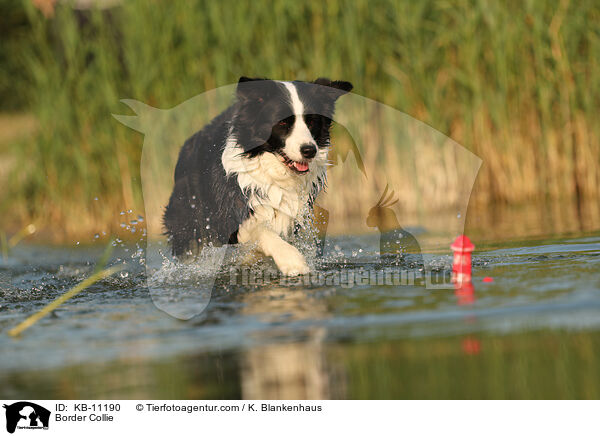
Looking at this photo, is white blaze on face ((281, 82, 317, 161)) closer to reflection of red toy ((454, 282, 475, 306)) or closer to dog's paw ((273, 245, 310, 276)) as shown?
dog's paw ((273, 245, 310, 276))

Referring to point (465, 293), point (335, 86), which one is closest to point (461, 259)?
point (465, 293)

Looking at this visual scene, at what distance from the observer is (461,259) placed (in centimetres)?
385

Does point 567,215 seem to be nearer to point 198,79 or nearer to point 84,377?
point 198,79

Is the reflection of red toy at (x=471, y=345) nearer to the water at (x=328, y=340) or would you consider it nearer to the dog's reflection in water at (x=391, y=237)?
the water at (x=328, y=340)

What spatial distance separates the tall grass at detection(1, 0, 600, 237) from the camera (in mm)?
7207

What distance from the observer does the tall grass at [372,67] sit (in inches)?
284

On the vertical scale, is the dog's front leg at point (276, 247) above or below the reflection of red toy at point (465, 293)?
above

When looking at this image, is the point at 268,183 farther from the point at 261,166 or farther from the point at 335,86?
the point at 335,86

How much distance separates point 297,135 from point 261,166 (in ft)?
1.37

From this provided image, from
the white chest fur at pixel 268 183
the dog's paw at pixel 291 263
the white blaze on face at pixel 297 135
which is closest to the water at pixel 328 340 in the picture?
the dog's paw at pixel 291 263

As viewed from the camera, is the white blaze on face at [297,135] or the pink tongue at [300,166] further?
the pink tongue at [300,166]

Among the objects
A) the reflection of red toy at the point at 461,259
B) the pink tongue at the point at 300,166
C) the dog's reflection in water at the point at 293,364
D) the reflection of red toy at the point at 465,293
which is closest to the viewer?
the dog's reflection in water at the point at 293,364
